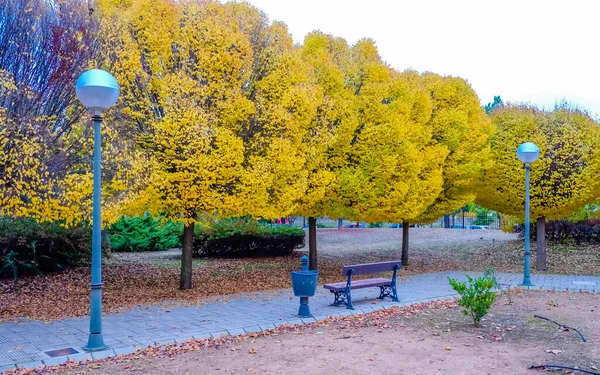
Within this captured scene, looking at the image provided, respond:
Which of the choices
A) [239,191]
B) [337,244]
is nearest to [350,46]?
[239,191]

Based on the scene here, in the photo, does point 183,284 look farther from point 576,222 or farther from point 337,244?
point 576,222

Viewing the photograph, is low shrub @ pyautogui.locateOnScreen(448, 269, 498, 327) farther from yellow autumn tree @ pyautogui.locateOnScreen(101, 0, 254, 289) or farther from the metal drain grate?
the metal drain grate

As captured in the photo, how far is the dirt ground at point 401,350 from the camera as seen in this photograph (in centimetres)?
568

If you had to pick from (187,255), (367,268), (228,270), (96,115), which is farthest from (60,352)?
(228,270)

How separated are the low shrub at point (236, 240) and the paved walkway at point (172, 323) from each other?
8381mm

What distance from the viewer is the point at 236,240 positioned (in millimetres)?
20016

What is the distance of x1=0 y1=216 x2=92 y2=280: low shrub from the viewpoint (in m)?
11.8

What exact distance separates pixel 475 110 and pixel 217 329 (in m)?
13.2

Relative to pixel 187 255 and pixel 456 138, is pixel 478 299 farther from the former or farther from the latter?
pixel 456 138

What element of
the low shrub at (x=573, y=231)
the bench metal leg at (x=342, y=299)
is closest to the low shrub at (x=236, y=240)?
the bench metal leg at (x=342, y=299)

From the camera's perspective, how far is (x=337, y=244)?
26.2 metres

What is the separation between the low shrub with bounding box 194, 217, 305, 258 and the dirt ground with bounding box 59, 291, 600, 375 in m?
11.8

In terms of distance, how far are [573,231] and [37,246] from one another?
2071cm

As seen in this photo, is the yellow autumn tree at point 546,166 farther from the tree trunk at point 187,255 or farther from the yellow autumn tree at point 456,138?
the tree trunk at point 187,255
